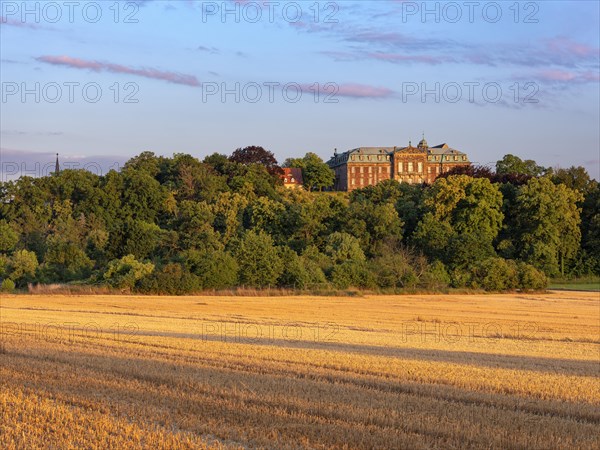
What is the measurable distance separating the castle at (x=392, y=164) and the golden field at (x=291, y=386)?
396 ft

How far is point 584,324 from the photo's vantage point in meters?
36.8

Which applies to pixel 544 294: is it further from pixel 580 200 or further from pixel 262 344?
pixel 262 344

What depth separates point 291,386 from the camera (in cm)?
1416

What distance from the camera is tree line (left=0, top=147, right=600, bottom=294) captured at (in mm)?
62531

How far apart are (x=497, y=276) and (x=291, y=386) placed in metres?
53.1

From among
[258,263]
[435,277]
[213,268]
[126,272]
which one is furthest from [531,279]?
[126,272]

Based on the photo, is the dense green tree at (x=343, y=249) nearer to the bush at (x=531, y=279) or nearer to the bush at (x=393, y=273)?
the bush at (x=393, y=273)

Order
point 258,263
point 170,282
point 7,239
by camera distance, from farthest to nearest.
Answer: point 7,239, point 258,263, point 170,282

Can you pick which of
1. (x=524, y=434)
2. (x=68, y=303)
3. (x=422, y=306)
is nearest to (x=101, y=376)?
(x=524, y=434)

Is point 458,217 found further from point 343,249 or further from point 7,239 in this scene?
point 7,239

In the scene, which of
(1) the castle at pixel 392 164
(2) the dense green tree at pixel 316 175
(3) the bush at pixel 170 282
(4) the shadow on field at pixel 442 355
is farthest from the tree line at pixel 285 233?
(1) the castle at pixel 392 164

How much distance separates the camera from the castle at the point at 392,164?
152500 millimetres

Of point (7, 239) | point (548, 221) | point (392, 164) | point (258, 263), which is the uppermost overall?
point (392, 164)

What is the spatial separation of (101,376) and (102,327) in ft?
48.1
